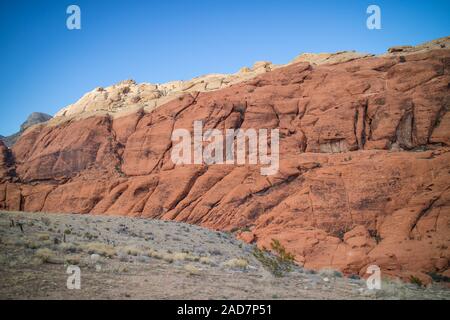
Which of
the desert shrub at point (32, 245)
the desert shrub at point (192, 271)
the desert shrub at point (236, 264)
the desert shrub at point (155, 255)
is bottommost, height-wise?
the desert shrub at point (236, 264)

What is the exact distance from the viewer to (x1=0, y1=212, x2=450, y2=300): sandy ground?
1170 centimetres

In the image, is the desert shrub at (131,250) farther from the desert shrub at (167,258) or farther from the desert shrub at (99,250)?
the desert shrub at (167,258)

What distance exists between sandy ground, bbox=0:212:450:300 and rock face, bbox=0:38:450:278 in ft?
20.9

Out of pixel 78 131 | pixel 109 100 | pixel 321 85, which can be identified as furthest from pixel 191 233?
pixel 109 100

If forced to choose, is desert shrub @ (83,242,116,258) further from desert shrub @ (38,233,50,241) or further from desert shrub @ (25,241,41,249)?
desert shrub @ (38,233,50,241)

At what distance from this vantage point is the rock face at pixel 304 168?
89.0 feet

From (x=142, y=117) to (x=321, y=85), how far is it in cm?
2227

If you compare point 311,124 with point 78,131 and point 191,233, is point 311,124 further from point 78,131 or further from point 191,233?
point 78,131

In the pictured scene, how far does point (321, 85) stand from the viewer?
41.5 m

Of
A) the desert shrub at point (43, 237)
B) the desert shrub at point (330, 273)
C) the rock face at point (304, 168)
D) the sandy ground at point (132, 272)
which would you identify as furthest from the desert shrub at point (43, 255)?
the rock face at point (304, 168)

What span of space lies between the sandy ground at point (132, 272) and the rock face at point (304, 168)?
6.36m

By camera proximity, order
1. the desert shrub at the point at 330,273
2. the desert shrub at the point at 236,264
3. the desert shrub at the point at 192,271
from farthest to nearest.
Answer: the desert shrub at the point at 330,273 → the desert shrub at the point at 236,264 → the desert shrub at the point at 192,271

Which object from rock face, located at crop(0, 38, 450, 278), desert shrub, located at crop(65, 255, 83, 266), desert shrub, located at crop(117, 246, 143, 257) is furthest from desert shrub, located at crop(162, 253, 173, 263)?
rock face, located at crop(0, 38, 450, 278)
